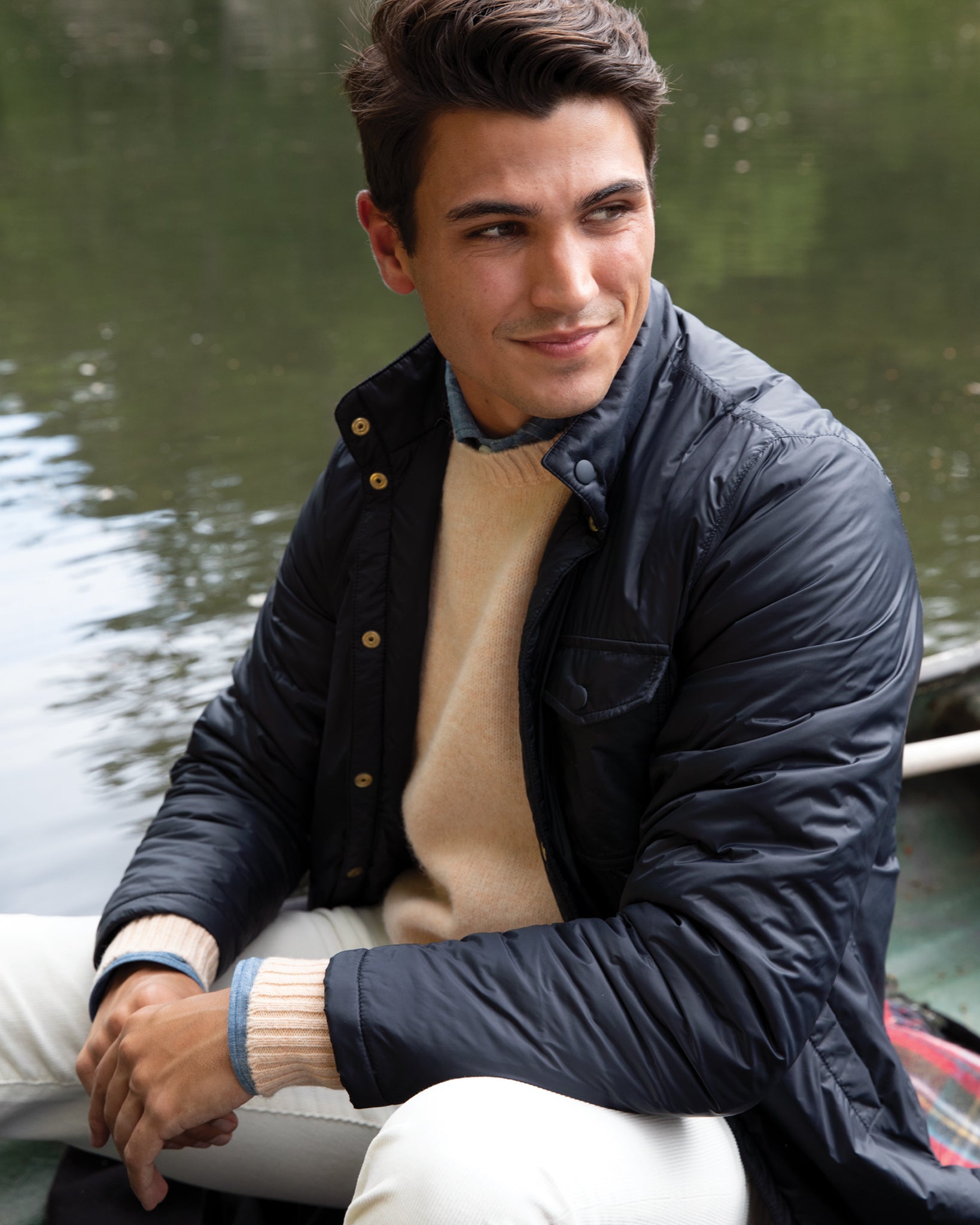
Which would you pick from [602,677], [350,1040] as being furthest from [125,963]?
[602,677]

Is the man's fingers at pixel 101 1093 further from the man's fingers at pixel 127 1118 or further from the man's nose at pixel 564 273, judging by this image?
the man's nose at pixel 564 273

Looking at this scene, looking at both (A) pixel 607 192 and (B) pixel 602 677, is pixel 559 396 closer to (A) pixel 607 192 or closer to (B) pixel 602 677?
(A) pixel 607 192

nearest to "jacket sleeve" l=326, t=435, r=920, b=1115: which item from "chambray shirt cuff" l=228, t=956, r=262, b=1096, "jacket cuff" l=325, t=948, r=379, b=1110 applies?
"jacket cuff" l=325, t=948, r=379, b=1110

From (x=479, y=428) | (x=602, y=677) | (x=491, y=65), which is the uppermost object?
(x=491, y=65)

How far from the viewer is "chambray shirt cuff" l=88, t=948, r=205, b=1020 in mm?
1731

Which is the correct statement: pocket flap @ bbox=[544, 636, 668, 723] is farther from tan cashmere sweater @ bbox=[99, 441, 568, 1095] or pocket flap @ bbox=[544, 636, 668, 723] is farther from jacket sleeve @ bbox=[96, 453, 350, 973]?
jacket sleeve @ bbox=[96, 453, 350, 973]

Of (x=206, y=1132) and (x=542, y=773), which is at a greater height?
(x=542, y=773)

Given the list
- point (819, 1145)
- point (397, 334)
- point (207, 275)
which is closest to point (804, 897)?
point (819, 1145)

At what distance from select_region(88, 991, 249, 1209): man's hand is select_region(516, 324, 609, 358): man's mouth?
2.77ft

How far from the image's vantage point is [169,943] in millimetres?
1775

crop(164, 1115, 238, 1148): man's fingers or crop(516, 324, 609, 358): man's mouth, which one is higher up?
crop(516, 324, 609, 358): man's mouth

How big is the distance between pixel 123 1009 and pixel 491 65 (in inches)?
47.5

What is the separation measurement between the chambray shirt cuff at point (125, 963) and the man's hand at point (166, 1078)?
0.11 metres

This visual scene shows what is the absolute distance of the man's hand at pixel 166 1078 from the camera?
1.50 meters
